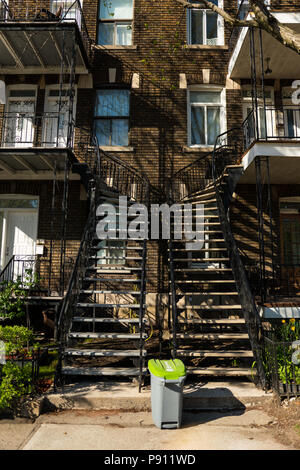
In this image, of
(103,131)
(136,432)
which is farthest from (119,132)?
(136,432)

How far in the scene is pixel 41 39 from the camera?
33.0ft

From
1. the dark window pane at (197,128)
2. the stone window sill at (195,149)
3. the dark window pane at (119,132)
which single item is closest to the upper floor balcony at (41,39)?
the dark window pane at (119,132)

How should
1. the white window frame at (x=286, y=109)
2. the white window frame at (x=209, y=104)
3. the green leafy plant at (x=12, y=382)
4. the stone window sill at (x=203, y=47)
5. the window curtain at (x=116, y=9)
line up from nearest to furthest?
the green leafy plant at (x=12, y=382) < the white window frame at (x=286, y=109) < the white window frame at (x=209, y=104) < the stone window sill at (x=203, y=47) < the window curtain at (x=116, y=9)

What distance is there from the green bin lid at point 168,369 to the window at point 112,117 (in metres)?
8.14

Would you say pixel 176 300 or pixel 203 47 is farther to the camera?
pixel 203 47

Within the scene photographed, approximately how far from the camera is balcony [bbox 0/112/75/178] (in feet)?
29.1

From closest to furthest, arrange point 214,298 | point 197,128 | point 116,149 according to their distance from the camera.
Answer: point 214,298, point 116,149, point 197,128

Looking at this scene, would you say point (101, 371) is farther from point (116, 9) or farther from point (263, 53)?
point (116, 9)

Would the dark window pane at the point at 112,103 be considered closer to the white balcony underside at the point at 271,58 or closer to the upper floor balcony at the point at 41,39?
the upper floor balcony at the point at 41,39

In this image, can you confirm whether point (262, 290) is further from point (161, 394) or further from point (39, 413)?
point (39, 413)

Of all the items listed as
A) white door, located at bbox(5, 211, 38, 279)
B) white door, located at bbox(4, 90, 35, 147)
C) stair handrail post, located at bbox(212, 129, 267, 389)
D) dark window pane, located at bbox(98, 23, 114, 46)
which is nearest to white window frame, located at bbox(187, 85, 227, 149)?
dark window pane, located at bbox(98, 23, 114, 46)

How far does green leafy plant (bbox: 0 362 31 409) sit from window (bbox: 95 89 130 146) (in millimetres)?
8052

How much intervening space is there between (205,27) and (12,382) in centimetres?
1259

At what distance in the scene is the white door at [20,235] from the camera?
35.1ft
